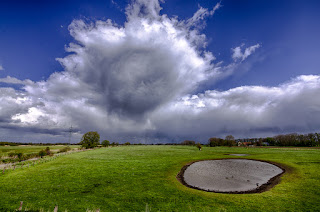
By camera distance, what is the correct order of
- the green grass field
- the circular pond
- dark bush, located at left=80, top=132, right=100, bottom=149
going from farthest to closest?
dark bush, located at left=80, top=132, right=100, bottom=149
the circular pond
the green grass field

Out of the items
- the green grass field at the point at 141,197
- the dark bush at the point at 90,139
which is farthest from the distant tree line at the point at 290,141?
the green grass field at the point at 141,197

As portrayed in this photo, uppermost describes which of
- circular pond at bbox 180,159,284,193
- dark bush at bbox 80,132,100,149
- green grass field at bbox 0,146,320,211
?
dark bush at bbox 80,132,100,149

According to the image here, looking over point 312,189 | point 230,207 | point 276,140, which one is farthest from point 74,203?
point 276,140

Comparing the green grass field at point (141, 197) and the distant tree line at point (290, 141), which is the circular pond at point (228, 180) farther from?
the distant tree line at point (290, 141)

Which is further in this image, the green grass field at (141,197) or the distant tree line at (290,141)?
the distant tree line at (290,141)

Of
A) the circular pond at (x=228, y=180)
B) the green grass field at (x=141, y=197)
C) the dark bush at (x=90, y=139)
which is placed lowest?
the circular pond at (x=228, y=180)

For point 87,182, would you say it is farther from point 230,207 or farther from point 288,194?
point 288,194

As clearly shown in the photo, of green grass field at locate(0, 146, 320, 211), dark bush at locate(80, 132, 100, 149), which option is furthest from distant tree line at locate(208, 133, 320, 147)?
green grass field at locate(0, 146, 320, 211)

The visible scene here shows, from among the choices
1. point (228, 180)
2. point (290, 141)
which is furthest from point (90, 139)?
point (290, 141)

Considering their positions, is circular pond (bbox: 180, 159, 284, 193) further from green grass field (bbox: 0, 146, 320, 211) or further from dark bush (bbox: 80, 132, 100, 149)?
dark bush (bbox: 80, 132, 100, 149)

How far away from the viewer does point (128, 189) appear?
940 inches

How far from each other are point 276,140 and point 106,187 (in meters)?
237

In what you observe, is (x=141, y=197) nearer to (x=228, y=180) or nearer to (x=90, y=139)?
(x=228, y=180)

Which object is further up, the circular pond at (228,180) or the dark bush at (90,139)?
the dark bush at (90,139)
